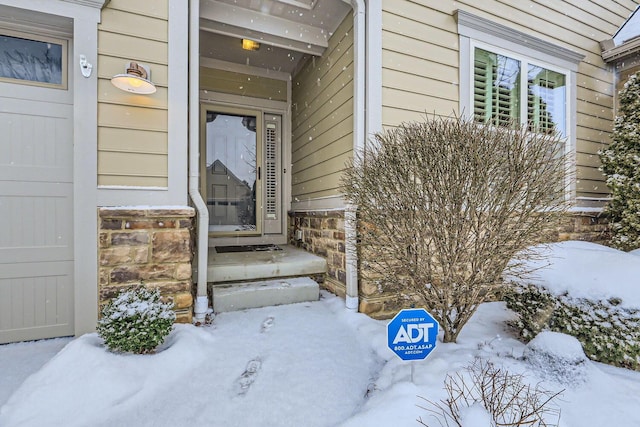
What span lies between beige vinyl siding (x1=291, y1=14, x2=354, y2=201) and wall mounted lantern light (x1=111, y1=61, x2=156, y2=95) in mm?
1792

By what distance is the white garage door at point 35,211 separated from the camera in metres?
2.33

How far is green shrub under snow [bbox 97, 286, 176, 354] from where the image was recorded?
1.97 meters

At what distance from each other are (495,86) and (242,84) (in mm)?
3440

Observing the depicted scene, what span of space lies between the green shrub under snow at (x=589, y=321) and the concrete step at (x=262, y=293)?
1.87 meters

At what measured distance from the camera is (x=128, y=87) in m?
2.32

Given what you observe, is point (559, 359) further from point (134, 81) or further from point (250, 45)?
point (250, 45)

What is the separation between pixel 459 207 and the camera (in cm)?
200

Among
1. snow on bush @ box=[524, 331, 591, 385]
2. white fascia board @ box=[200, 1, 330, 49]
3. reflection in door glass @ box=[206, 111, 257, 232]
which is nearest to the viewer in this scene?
snow on bush @ box=[524, 331, 591, 385]

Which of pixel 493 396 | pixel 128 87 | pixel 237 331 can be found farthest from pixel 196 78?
pixel 493 396

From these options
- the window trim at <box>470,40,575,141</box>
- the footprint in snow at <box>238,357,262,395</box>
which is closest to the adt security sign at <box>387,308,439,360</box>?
the footprint in snow at <box>238,357,262,395</box>

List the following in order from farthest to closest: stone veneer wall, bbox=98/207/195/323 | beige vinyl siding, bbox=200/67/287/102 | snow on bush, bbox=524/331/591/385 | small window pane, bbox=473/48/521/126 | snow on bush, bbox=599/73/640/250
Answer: beige vinyl siding, bbox=200/67/287/102, snow on bush, bbox=599/73/640/250, small window pane, bbox=473/48/521/126, stone veneer wall, bbox=98/207/195/323, snow on bush, bbox=524/331/591/385

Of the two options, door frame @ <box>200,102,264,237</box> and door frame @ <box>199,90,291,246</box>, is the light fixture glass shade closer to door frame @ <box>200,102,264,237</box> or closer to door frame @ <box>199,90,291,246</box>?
door frame @ <box>199,90,291,246</box>

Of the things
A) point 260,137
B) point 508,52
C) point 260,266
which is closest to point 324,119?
point 260,137

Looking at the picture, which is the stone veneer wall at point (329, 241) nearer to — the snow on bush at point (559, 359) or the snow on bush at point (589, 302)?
the snow on bush at point (589, 302)
